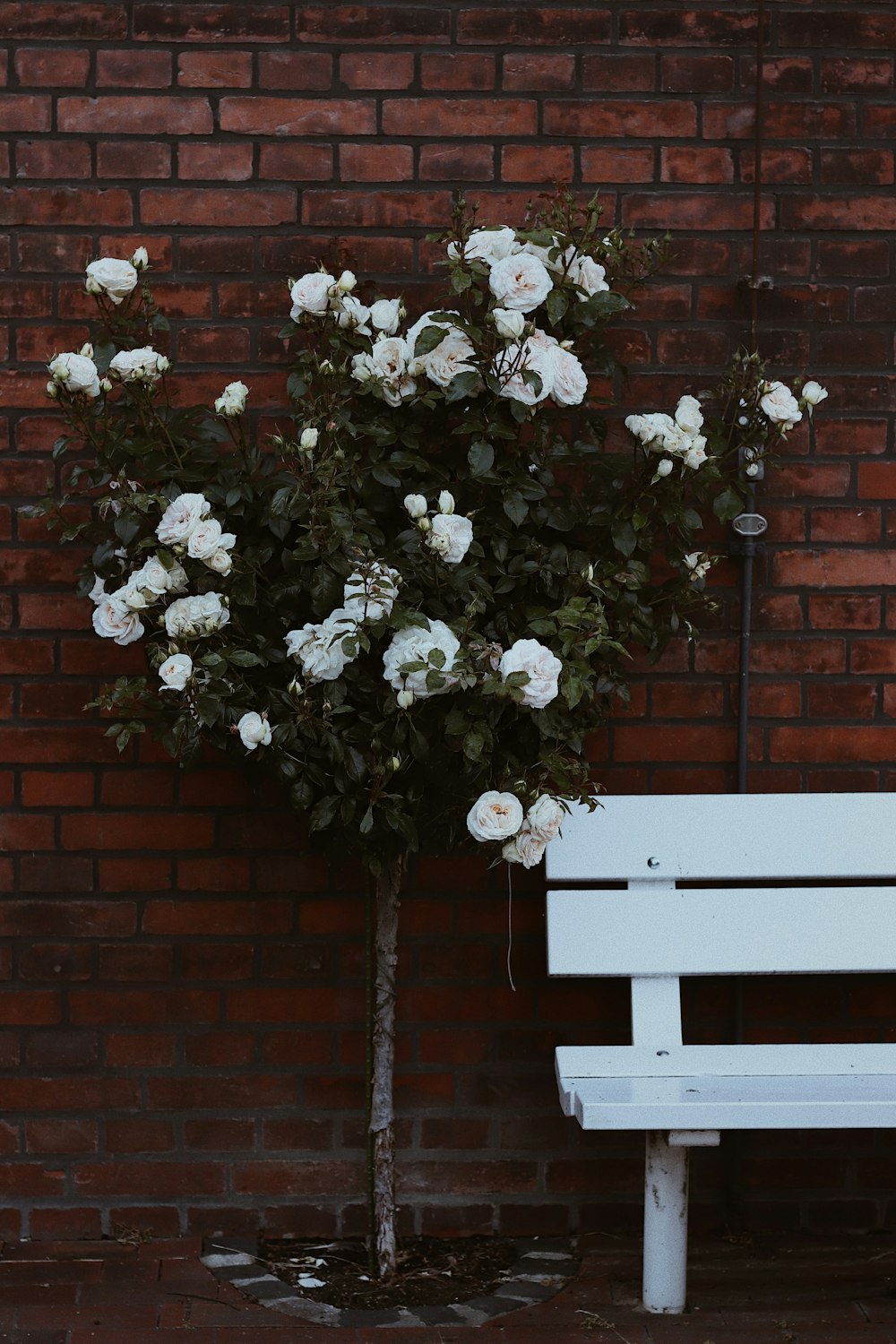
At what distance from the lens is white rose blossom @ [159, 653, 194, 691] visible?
6.82 feet

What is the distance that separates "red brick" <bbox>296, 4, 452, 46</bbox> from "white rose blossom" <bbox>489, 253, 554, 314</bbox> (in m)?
0.71

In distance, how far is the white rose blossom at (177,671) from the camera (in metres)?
2.08

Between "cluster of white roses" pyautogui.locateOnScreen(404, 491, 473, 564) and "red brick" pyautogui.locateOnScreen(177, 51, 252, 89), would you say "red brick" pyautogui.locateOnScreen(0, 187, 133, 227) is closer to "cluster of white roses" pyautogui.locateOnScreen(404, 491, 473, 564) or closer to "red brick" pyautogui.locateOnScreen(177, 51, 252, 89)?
"red brick" pyautogui.locateOnScreen(177, 51, 252, 89)

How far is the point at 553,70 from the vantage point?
2.55m

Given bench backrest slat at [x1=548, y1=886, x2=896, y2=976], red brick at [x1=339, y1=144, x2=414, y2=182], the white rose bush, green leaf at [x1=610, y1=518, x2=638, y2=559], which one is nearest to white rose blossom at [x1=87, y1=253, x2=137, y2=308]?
the white rose bush

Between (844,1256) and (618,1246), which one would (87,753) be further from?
(844,1256)

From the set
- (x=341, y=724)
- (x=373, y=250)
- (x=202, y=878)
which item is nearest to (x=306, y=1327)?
(x=202, y=878)

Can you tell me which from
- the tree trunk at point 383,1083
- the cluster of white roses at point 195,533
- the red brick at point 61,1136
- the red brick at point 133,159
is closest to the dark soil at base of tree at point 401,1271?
the tree trunk at point 383,1083

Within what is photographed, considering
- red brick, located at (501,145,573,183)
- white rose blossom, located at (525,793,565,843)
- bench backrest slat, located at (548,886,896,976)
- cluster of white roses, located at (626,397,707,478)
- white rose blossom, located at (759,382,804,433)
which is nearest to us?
white rose blossom, located at (525,793,565,843)

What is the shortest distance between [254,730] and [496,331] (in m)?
0.76

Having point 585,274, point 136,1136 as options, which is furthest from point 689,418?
point 136,1136

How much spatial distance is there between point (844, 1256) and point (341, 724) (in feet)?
4.88

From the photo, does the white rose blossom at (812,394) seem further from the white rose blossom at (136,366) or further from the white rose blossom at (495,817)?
the white rose blossom at (136,366)

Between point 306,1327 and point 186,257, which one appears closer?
point 306,1327
